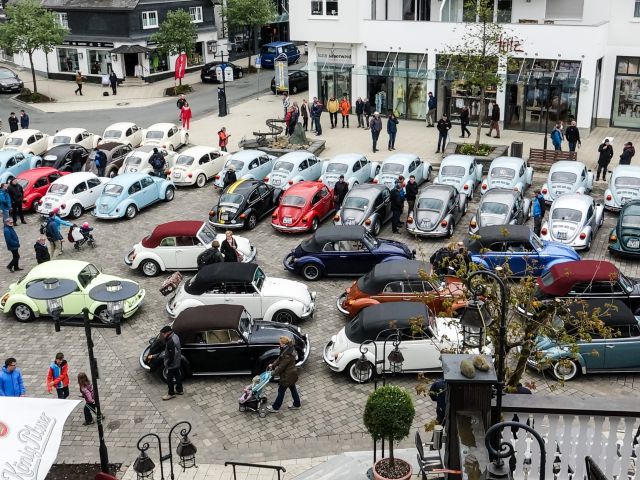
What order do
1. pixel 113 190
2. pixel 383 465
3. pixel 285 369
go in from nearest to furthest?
1. pixel 383 465
2. pixel 285 369
3. pixel 113 190

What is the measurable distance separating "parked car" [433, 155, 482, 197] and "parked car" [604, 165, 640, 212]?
14.2 ft

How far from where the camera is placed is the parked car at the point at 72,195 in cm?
A: 2614

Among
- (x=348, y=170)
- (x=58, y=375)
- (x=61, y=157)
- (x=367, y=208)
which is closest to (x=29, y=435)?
(x=58, y=375)

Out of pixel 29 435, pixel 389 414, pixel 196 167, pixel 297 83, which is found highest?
pixel 297 83

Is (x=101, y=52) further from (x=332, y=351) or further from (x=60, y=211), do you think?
(x=332, y=351)

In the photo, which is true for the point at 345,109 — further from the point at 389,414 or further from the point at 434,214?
the point at 389,414

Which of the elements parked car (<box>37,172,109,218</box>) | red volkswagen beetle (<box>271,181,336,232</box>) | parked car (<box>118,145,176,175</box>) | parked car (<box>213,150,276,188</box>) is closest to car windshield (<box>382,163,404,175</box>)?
red volkswagen beetle (<box>271,181,336,232</box>)

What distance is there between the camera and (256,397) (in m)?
14.9

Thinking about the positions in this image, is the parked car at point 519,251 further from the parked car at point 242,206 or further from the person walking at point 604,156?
the person walking at point 604,156

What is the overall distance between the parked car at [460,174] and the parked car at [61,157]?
14.0 metres

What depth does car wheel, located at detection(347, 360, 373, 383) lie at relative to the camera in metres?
15.8

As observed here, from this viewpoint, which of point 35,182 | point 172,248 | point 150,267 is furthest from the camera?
point 35,182

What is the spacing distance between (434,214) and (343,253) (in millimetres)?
3954

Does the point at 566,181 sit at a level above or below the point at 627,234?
above
